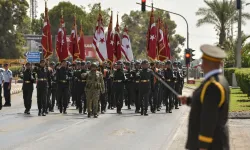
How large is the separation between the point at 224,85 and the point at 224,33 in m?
59.5

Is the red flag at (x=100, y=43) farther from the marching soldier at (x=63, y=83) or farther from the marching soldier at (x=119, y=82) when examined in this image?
the marching soldier at (x=63, y=83)

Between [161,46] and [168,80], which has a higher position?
[161,46]

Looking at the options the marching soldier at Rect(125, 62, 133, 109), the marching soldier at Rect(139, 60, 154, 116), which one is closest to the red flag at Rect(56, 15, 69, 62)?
the marching soldier at Rect(125, 62, 133, 109)

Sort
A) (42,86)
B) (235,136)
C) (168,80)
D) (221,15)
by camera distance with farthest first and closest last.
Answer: (221,15)
(168,80)
(42,86)
(235,136)

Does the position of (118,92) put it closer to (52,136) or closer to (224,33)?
(52,136)

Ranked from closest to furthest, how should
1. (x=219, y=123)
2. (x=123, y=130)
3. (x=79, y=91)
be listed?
(x=219, y=123)
(x=123, y=130)
(x=79, y=91)

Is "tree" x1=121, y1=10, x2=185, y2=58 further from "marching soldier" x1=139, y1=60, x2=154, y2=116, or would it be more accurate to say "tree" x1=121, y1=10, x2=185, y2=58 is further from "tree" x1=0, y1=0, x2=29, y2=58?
"marching soldier" x1=139, y1=60, x2=154, y2=116

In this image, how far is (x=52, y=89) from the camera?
24.8 metres

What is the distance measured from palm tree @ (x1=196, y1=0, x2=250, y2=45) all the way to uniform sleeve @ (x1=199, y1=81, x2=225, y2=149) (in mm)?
58292

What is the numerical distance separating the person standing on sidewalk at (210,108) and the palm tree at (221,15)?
5809 centimetres

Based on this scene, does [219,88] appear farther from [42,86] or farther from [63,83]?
[63,83]

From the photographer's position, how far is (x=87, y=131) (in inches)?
661

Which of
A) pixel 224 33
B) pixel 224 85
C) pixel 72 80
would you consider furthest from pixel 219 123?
pixel 224 33

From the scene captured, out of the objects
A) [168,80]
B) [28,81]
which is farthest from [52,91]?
[168,80]
